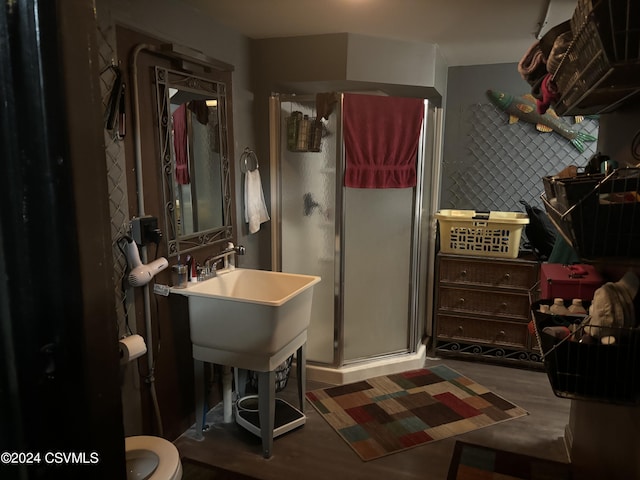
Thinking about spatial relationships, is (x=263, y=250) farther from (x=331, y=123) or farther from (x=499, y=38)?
(x=499, y=38)

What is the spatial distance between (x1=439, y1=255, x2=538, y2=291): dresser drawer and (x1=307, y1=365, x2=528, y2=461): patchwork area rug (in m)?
0.70

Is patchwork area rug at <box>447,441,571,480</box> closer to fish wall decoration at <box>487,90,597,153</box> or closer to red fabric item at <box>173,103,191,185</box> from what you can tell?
red fabric item at <box>173,103,191,185</box>

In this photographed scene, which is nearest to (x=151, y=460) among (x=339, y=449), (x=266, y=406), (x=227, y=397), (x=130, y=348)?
(x=130, y=348)

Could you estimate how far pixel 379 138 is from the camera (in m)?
2.98

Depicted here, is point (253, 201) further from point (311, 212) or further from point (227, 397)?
point (227, 397)

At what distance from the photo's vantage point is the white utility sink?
7.14 ft

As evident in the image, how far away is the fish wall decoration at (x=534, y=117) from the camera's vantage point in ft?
11.5

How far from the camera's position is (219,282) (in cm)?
260

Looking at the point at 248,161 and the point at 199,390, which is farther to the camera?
the point at 248,161

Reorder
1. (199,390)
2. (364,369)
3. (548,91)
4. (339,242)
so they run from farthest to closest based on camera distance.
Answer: (364,369) < (339,242) < (199,390) < (548,91)

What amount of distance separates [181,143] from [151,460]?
4.82 feet

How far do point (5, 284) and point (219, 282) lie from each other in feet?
7.30

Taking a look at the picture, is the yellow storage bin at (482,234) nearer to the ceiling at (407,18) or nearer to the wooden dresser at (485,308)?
the wooden dresser at (485,308)

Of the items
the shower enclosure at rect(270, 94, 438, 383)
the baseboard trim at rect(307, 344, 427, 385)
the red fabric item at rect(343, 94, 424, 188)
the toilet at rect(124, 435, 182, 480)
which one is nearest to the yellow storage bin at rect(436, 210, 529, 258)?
the shower enclosure at rect(270, 94, 438, 383)
